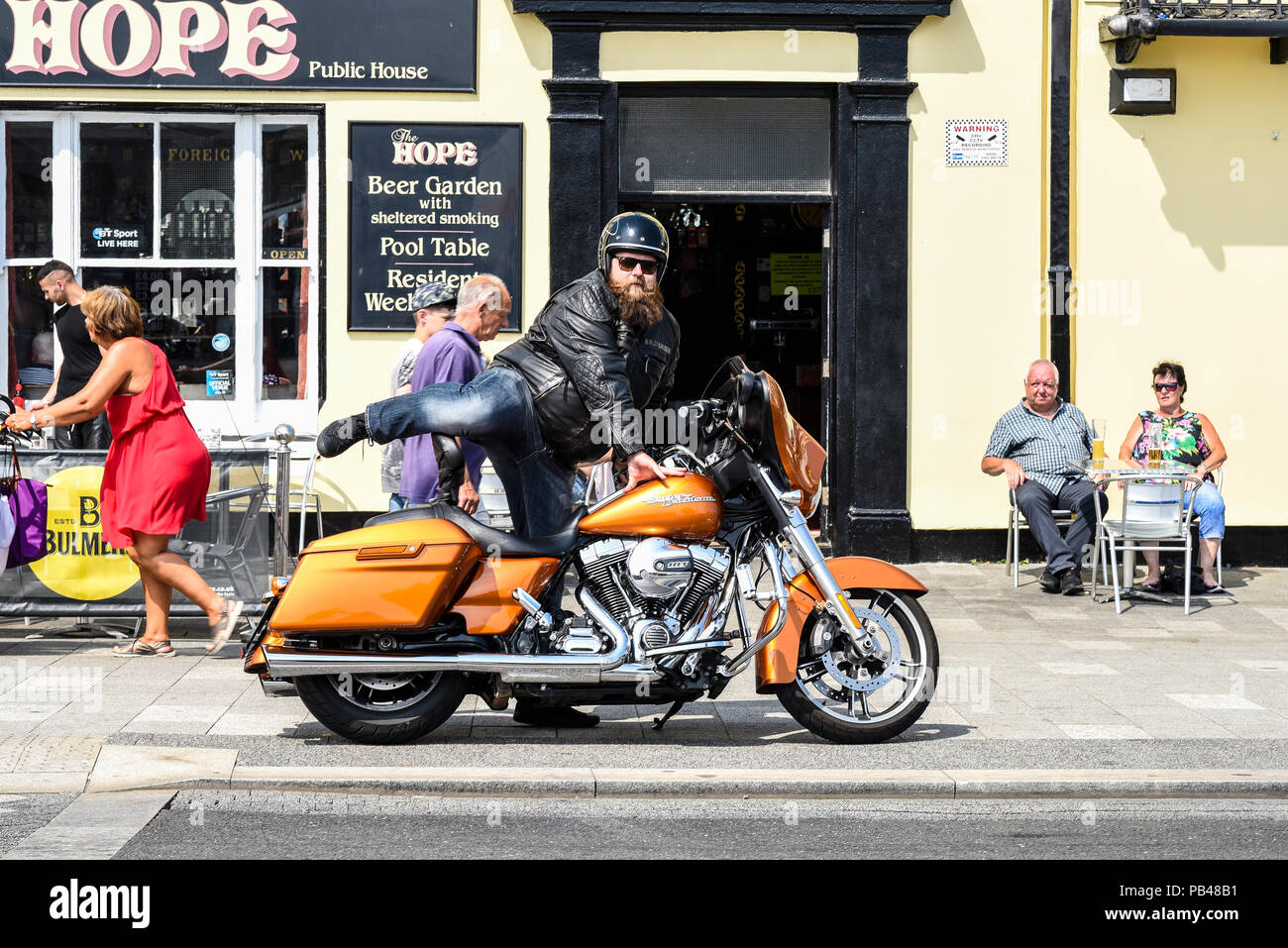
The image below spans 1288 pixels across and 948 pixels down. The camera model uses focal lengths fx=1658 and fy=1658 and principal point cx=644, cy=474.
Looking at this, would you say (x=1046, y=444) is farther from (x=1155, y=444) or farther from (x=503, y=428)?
(x=503, y=428)

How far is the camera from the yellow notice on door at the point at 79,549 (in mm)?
8547

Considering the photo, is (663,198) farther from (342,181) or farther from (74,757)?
(74,757)

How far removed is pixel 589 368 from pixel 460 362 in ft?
4.69

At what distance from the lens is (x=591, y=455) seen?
6.61 meters

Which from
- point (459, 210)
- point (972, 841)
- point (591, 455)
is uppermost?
point (459, 210)

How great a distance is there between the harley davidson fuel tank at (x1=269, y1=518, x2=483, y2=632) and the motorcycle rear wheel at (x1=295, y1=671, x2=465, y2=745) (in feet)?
0.80

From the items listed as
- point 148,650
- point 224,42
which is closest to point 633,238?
point 148,650

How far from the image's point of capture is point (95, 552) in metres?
8.61

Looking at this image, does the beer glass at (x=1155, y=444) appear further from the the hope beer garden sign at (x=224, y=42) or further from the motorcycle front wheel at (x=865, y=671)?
the the hope beer garden sign at (x=224, y=42)

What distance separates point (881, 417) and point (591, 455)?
557 centimetres

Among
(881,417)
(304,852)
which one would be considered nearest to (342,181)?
(881,417)

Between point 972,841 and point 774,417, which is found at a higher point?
point 774,417

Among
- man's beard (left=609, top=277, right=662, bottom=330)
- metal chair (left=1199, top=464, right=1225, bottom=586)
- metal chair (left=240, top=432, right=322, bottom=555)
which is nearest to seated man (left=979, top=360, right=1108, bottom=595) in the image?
metal chair (left=1199, top=464, right=1225, bottom=586)

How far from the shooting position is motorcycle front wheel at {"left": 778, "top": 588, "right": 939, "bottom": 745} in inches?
250
